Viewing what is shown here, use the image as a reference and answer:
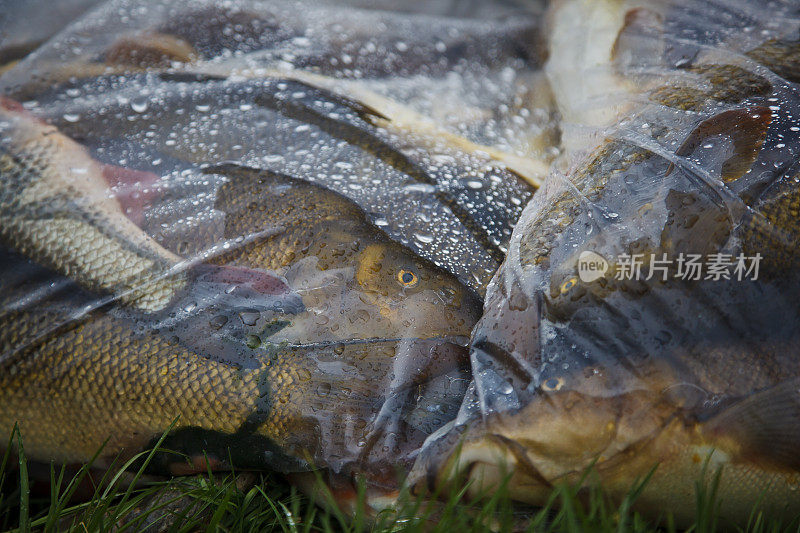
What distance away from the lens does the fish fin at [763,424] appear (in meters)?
1.16

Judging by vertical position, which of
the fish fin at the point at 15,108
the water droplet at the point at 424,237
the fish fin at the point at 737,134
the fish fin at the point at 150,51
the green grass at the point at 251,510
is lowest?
the green grass at the point at 251,510

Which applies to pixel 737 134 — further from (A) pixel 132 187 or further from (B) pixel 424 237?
(A) pixel 132 187

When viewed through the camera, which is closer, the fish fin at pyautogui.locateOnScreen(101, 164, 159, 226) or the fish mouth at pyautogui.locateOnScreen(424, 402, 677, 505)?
the fish mouth at pyautogui.locateOnScreen(424, 402, 677, 505)

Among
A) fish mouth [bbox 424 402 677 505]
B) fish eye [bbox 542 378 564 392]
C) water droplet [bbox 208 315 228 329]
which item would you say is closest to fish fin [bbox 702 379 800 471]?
fish mouth [bbox 424 402 677 505]

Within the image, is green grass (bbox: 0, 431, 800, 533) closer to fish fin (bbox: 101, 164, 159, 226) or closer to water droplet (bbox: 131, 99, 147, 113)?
fish fin (bbox: 101, 164, 159, 226)

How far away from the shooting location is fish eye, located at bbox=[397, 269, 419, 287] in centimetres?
143

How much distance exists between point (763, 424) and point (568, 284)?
454mm

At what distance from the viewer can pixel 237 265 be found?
1481 mm

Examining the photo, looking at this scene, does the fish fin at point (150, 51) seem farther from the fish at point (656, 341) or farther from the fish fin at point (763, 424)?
the fish fin at point (763, 424)

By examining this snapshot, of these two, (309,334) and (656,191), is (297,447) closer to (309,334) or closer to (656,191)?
(309,334)

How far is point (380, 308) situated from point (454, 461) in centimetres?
38

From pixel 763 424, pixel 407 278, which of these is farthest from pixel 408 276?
pixel 763 424

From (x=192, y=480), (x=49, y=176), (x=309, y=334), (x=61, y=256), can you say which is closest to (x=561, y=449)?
(x=309, y=334)

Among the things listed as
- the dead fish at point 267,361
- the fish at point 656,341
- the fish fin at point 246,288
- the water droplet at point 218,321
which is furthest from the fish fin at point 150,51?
the fish at point 656,341
